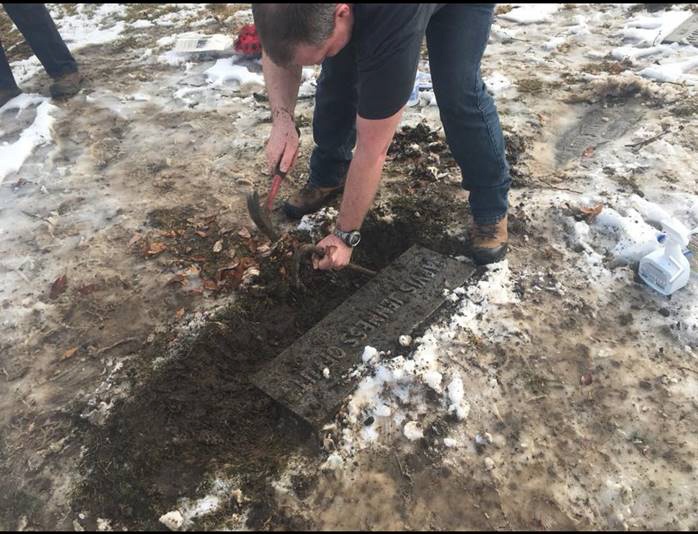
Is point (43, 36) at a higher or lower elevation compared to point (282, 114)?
lower

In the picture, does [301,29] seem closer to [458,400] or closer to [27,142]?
[458,400]

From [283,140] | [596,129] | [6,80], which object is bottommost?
[596,129]

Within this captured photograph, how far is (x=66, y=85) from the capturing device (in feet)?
15.8

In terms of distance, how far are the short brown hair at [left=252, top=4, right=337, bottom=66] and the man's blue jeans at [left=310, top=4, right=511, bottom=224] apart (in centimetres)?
74

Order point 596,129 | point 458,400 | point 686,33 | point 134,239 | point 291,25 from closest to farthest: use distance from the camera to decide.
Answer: point 291,25 < point 458,400 < point 134,239 < point 596,129 < point 686,33

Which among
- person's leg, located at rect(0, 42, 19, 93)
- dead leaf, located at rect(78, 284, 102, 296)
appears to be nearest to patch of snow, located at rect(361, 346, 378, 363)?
dead leaf, located at rect(78, 284, 102, 296)

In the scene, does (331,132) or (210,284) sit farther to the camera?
(331,132)

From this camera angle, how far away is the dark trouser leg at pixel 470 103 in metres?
2.30

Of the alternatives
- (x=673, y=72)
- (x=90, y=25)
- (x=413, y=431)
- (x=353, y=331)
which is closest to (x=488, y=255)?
(x=353, y=331)

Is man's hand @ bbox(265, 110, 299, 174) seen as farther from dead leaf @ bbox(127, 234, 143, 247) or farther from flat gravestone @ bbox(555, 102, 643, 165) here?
flat gravestone @ bbox(555, 102, 643, 165)

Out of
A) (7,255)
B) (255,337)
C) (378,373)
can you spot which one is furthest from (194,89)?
(378,373)

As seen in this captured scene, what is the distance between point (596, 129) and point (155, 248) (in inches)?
124

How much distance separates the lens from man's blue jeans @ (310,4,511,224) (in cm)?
232

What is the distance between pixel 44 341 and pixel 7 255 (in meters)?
0.83
